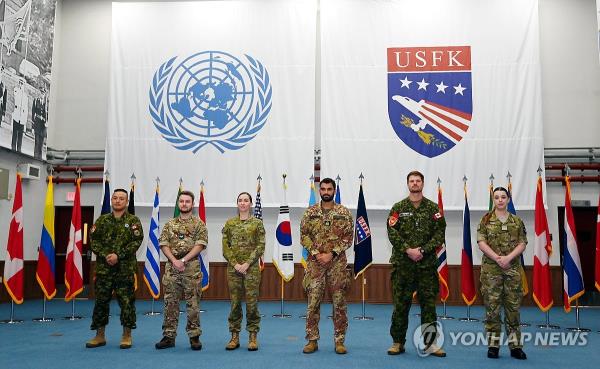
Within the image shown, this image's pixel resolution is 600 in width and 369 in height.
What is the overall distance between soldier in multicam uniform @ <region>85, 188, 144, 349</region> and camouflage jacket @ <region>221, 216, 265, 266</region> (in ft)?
2.98

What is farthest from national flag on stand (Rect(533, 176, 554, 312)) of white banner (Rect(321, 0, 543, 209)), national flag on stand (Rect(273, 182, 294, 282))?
national flag on stand (Rect(273, 182, 294, 282))

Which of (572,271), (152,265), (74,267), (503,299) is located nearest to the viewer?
(503,299)

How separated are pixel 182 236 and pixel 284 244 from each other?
246cm

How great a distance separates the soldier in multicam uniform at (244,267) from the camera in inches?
173

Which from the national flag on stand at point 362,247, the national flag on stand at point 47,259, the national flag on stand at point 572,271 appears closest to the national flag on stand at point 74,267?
the national flag on stand at point 47,259

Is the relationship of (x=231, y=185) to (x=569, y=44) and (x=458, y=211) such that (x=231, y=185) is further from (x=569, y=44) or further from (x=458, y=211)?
(x=569, y=44)

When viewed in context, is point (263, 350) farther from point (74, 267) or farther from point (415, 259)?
point (74, 267)

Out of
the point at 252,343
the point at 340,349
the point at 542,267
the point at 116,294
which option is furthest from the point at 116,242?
the point at 542,267

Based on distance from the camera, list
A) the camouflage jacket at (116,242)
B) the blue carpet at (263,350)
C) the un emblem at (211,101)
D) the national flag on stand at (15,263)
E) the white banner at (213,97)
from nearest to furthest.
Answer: the blue carpet at (263,350) < the camouflage jacket at (116,242) < the national flag on stand at (15,263) < the white banner at (213,97) < the un emblem at (211,101)

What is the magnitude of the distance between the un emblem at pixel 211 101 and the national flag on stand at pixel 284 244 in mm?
2605

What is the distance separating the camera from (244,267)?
4.35m

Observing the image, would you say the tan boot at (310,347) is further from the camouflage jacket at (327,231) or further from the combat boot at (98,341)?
the combat boot at (98,341)

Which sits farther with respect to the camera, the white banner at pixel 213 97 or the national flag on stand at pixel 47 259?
the white banner at pixel 213 97

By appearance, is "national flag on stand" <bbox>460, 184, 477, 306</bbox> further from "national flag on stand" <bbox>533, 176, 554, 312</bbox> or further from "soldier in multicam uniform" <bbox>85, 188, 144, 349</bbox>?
"soldier in multicam uniform" <bbox>85, 188, 144, 349</bbox>
